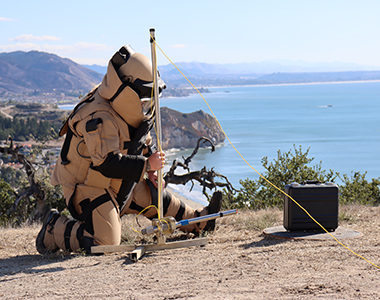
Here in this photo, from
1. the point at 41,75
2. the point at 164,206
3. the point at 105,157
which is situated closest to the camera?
the point at 105,157

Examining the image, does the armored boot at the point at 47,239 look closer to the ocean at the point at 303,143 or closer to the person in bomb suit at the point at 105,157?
the person in bomb suit at the point at 105,157

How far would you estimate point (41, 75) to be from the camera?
176 metres

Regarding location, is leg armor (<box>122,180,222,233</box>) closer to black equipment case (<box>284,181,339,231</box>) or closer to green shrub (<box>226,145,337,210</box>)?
black equipment case (<box>284,181,339,231</box>)

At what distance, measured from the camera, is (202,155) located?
48344mm

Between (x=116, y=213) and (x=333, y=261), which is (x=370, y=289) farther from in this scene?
(x=116, y=213)

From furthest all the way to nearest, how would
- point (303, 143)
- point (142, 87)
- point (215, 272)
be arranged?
point (303, 143) → point (142, 87) → point (215, 272)

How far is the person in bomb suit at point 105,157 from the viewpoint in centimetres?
427

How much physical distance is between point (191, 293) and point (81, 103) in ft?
7.94

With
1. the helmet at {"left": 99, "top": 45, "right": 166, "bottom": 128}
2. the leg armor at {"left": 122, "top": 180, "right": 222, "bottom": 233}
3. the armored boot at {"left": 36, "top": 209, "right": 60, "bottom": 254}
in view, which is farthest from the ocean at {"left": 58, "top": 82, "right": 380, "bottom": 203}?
the helmet at {"left": 99, "top": 45, "right": 166, "bottom": 128}

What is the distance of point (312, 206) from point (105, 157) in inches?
88.9

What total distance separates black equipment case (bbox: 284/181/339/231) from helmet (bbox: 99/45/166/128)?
6.05ft

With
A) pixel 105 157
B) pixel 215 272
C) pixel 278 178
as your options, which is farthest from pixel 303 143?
Result: pixel 215 272

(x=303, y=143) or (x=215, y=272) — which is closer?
(x=215, y=272)

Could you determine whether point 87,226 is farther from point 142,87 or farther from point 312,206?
point 312,206
